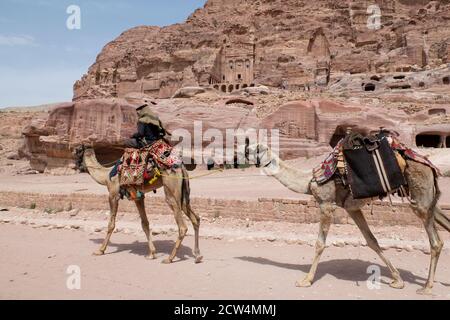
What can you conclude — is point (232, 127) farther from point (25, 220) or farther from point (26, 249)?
point (26, 249)

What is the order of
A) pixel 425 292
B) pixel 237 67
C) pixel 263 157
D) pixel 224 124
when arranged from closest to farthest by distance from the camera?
pixel 425 292 < pixel 263 157 < pixel 224 124 < pixel 237 67

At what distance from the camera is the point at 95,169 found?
8453 millimetres

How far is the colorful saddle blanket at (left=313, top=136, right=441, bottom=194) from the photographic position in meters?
5.48

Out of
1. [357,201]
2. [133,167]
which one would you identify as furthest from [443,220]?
[133,167]

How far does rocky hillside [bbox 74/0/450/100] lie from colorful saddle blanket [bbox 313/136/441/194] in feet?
178

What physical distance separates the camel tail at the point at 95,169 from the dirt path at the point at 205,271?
1551mm

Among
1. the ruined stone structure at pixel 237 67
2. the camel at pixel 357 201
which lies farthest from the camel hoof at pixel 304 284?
the ruined stone structure at pixel 237 67

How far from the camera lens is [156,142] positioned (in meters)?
7.60

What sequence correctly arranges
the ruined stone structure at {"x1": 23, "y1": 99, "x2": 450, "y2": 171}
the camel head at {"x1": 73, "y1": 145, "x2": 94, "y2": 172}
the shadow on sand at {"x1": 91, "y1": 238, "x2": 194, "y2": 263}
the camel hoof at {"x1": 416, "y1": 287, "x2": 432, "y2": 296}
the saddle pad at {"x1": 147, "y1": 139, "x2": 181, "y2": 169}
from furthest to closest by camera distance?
the ruined stone structure at {"x1": 23, "y1": 99, "x2": 450, "y2": 171} < the camel head at {"x1": 73, "y1": 145, "x2": 94, "y2": 172} < the shadow on sand at {"x1": 91, "y1": 238, "x2": 194, "y2": 263} < the saddle pad at {"x1": 147, "y1": 139, "x2": 181, "y2": 169} < the camel hoof at {"x1": 416, "y1": 287, "x2": 432, "y2": 296}

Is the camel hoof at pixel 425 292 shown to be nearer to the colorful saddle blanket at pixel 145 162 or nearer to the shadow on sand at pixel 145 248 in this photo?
the shadow on sand at pixel 145 248

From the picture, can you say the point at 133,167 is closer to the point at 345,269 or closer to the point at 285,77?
the point at 345,269

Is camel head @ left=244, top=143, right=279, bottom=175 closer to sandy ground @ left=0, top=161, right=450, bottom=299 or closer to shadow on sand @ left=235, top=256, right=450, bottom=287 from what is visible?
sandy ground @ left=0, top=161, right=450, bottom=299

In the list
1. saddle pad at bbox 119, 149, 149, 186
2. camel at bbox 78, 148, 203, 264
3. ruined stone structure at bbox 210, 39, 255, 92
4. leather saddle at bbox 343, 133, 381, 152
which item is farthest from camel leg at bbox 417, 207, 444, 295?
ruined stone structure at bbox 210, 39, 255, 92

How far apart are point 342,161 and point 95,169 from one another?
5.35 metres
